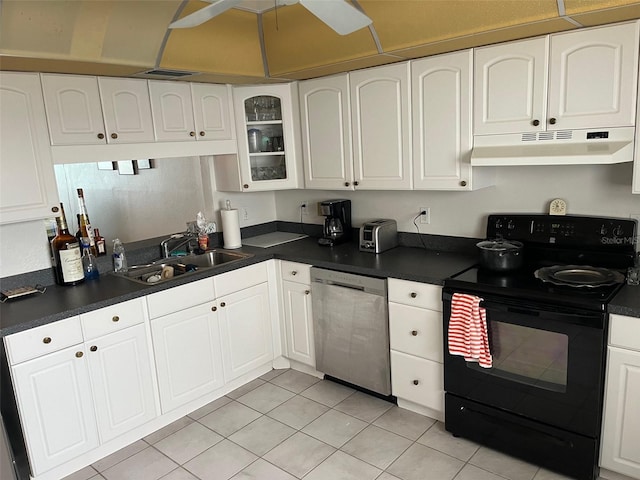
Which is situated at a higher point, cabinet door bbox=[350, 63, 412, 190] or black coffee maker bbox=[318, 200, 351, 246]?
cabinet door bbox=[350, 63, 412, 190]

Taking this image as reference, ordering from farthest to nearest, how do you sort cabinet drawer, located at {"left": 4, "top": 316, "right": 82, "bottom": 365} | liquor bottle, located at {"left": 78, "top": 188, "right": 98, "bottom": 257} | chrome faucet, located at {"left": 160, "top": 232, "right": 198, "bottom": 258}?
1. chrome faucet, located at {"left": 160, "top": 232, "right": 198, "bottom": 258}
2. liquor bottle, located at {"left": 78, "top": 188, "right": 98, "bottom": 257}
3. cabinet drawer, located at {"left": 4, "top": 316, "right": 82, "bottom": 365}

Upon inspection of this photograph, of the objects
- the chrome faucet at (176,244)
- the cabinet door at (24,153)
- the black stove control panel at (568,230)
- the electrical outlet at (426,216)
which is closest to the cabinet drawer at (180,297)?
the chrome faucet at (176,244)

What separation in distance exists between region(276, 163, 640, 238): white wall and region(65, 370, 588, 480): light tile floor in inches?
47.6

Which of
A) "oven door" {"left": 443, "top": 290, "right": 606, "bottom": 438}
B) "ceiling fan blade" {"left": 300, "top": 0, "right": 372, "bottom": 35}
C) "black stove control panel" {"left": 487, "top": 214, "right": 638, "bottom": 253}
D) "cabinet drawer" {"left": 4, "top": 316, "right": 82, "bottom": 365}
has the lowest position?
"oven door" {"left": 443, "top": 290, "right": 606, "bottom": 438}

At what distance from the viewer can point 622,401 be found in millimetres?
2059

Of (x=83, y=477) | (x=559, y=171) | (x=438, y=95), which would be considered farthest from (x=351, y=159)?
(x=83, y=477)

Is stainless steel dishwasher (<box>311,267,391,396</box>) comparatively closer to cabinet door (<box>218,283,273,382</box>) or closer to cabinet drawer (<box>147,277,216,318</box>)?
cabinet door (<box>218,283,273,382</box>)

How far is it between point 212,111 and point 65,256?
4.34 feet

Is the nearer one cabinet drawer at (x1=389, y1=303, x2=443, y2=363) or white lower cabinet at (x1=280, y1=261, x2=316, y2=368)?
cabinet drawer at (x1=389, y1=303, x2=443, y2=363)

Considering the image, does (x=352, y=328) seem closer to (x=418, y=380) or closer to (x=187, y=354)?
(x=418, y=380)

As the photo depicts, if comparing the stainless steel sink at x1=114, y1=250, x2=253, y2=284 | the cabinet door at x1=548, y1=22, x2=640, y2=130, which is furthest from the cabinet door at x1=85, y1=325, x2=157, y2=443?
the cabinet door at x1=548, y1=22, x2=640, y2=130

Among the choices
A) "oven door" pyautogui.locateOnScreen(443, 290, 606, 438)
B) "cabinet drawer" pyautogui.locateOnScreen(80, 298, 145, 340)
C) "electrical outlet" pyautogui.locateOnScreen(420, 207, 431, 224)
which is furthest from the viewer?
"electrical outlet" pyautogui.locateOnScreen(420, 207, 431, 224)

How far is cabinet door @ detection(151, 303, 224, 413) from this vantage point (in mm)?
2795

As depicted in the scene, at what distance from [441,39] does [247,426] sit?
238 cm
